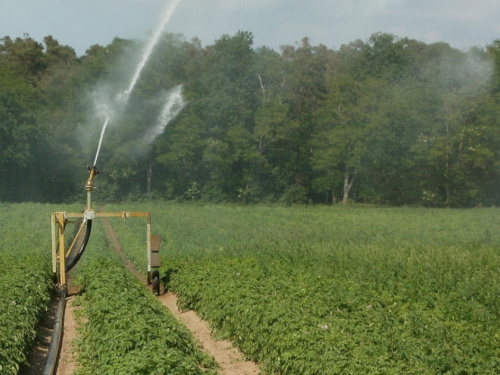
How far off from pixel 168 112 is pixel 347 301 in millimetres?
48416

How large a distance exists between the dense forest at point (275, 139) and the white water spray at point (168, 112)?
851 mm

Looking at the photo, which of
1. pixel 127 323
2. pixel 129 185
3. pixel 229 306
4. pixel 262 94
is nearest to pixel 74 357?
pixel 127 323

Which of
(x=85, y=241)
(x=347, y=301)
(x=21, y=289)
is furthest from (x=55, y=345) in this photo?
(x=85, y=241)

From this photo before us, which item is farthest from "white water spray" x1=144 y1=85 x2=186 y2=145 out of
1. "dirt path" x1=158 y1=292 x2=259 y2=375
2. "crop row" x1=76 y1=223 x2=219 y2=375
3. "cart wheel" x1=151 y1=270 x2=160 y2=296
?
"crop row" x1=76 y1=223 x2=219 y2=375

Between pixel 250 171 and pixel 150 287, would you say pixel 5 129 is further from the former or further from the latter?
pixel 150 287

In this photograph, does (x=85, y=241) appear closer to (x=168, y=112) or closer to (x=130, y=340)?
(x=130, y=340)

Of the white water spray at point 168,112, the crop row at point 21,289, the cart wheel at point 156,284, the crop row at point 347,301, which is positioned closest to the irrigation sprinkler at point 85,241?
the cart wheel at point 156,284

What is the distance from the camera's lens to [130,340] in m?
10.4

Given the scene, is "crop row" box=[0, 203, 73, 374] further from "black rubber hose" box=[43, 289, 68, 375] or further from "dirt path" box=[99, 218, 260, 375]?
"dirt path" box=[99, 218, 260, 375]

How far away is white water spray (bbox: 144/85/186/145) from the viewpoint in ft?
188

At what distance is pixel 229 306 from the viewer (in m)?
13.6

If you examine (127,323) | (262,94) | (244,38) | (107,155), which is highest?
(244,38)

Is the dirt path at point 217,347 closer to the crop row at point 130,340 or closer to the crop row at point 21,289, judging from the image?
the crop row at point 130,340

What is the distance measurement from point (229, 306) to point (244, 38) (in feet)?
175
